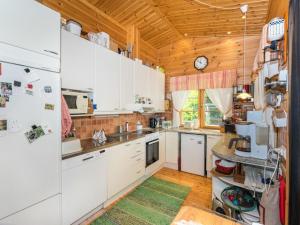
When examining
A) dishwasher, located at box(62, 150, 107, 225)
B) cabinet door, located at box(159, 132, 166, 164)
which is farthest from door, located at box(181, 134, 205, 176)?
dishwasher, located at box(62, 150, 107, 225)

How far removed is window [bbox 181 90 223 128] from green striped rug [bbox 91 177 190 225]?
1.66 m

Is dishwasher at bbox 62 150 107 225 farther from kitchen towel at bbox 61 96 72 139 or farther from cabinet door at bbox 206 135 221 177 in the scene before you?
cabinet door at bbox 206 135 221 177

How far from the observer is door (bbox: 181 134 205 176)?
3373 millimetres

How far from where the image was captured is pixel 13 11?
130 cm

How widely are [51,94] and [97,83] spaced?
0.88 metres

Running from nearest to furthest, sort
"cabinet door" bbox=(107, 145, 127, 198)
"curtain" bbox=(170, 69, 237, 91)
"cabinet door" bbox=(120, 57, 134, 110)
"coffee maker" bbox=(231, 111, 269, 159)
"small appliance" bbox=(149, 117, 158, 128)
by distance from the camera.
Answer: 1. "coffee maker" bbox=(231, 111, 269, 159)
2. "cabinet door" bbox=(107, 145, 127, 198)
3. "cabinet door" bbox=(120, 57, 134, 110)
4. "curtain" bbox=(170, 69, 237, 91)
5. "small appliance" bbox=(149, 117, 158, 128)

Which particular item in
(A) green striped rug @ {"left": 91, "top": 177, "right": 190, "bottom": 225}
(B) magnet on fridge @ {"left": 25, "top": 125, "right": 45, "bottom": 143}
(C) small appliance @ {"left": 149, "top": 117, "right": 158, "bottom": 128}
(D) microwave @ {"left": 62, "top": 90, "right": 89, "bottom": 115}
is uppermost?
(D) microwave @ {"left": 62, "top": 90, "right": 89, "bottom": 115}

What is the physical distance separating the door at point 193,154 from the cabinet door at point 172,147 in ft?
0.48

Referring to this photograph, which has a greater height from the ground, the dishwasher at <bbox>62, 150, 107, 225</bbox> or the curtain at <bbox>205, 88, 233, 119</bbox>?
the curtain at <bbox>205, 88, 233, 119</bbox>

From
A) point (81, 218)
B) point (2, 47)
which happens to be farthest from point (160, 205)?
point (2, 47)

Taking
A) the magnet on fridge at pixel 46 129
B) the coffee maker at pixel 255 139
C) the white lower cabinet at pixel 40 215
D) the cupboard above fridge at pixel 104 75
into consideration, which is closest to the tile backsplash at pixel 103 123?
the cupboard above fridge at pixel 104 75

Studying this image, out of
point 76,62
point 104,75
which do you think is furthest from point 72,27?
point 104,75

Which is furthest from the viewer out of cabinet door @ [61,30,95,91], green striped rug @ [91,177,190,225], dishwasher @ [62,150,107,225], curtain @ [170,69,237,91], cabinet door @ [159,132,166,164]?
cabinet door @ [159,132,166,164]

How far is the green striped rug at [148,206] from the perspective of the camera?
6.72 ft
